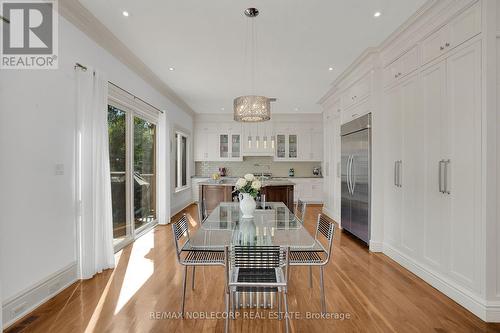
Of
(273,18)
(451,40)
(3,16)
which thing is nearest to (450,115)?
(451,40)

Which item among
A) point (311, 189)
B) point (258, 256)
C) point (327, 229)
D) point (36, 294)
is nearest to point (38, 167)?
point (36, 294)

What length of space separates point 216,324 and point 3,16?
3.04 m

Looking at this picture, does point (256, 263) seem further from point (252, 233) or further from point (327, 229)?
point (327, 229)

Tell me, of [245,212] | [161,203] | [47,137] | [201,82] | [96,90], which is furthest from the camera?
[161,203]

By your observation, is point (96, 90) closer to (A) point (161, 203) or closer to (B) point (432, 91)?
(A) point (161, 203)

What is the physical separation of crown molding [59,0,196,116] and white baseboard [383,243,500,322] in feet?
15.1

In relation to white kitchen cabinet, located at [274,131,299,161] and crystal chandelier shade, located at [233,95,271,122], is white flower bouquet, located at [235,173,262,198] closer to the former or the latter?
crystal chandelier shade, located at [233,95,271,122]

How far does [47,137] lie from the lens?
232 centimetres

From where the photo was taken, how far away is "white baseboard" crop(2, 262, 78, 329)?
1.97 metres

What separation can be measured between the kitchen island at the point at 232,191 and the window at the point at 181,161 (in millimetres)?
1284

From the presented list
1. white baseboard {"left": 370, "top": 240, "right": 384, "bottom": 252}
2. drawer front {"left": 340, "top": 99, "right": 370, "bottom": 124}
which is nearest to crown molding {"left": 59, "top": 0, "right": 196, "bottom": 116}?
drawer front {"left": 340, "top": 99, "right": 370, "bottom": 124}

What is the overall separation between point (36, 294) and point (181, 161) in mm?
5078

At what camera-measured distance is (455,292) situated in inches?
92.7

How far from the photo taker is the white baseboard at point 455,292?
6.73 ft
